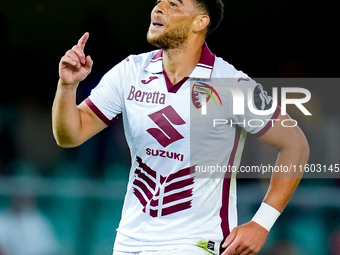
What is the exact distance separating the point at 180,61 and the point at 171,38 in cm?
11

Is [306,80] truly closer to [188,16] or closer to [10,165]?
[10,165]

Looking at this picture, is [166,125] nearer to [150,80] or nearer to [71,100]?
[150,80]

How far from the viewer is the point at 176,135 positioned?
3.10 m

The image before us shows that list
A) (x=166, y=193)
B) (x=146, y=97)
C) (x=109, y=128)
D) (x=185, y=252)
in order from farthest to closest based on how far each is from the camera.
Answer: (x=109, y=128) → (x=146, y=97) → (x=166, y=193) → (x=185, y=252)

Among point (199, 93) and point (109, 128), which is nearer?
point (199, 93)

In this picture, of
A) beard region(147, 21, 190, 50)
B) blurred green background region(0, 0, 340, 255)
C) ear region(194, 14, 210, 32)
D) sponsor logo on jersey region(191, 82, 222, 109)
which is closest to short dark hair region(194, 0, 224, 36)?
ear region(194, 14, 210, 32)

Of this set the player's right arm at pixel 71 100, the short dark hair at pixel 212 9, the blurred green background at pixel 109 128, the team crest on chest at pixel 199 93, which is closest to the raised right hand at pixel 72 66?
the player's right arm at pixel 71 100

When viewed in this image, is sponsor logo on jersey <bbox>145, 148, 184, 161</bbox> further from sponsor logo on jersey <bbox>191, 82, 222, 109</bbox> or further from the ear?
the ear

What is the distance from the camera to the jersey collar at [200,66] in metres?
3.19

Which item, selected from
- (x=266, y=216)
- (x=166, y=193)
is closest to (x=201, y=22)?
(x=166, y=193)

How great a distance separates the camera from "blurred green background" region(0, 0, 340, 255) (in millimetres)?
5559

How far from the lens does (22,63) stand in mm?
6516

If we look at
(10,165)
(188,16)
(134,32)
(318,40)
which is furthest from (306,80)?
(188,16)

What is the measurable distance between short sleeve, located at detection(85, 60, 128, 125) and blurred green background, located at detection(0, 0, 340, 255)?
249 centimetres
